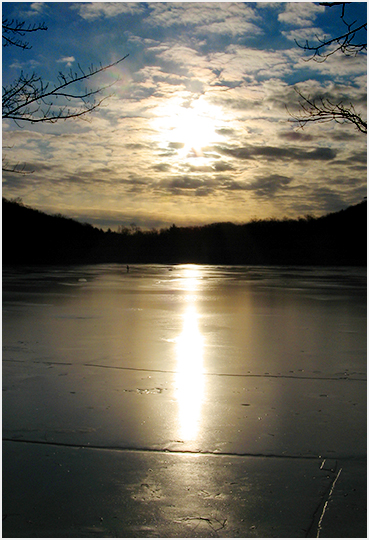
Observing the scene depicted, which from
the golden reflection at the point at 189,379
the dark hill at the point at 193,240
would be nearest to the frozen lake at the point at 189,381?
the golden reflection at the point at 189,379

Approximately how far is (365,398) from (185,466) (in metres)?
2.33

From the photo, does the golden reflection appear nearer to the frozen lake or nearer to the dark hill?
the frozen lake

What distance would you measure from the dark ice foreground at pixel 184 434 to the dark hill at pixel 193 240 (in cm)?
6409

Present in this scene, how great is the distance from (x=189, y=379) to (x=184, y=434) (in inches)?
62.6

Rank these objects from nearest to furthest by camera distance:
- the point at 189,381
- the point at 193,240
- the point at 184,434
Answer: the point at 184,434 < the point at 189,381 < the point at 193,240

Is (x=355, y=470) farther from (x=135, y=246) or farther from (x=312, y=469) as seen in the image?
(x=135, y=246)

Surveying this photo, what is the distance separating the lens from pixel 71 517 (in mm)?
2891

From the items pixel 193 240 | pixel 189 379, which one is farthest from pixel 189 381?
pixel 193 240

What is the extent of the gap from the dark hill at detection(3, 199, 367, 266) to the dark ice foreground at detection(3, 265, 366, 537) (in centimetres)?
6409

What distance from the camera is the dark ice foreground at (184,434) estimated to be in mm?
2904

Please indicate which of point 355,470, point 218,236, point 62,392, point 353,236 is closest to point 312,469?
point 355,470

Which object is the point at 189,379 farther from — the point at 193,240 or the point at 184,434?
the point at 193,240

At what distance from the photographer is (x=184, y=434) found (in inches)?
158

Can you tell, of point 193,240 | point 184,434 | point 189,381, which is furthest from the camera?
point 193,240
